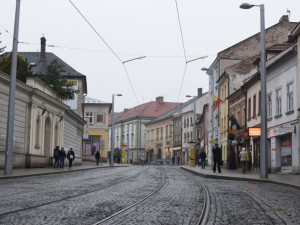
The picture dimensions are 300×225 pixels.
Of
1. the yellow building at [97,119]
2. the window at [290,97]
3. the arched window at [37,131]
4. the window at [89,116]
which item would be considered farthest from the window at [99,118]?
the window at [290,97]

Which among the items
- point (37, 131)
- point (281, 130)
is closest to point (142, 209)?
point (281, 130)

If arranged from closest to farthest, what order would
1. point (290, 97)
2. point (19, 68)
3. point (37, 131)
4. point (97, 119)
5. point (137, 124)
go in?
point (290, 97) < point (37, 131) < point (19, 68) < point (97, 119) < point (137, 124)

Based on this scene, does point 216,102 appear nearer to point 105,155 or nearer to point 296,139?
point 296,139

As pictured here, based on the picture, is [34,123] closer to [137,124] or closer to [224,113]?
[224,113]

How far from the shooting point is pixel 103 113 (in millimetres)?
77500

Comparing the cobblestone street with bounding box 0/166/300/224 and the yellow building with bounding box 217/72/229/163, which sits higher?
the yellow building with bounding box 217/72/229/163

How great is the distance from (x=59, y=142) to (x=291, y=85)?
21515mm

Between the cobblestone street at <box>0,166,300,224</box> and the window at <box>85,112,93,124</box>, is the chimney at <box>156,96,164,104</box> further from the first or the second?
the cobblestone street at <box>0,166,300,224</box>

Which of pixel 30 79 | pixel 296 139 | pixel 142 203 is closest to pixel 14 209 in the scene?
pixel 142 203

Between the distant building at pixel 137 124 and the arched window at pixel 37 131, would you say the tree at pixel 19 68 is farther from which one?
the distant building at pixel 137 124

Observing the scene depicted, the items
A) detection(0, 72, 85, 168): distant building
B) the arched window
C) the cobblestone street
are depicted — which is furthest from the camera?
the arched window

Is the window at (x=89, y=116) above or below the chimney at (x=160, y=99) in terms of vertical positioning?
below

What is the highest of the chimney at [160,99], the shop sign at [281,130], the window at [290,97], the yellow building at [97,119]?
the chimney at [160,99]

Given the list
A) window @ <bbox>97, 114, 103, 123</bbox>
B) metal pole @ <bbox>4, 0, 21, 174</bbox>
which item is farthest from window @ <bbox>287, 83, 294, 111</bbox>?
window @ <bbox>97, 114, 103, 123</bbox>
